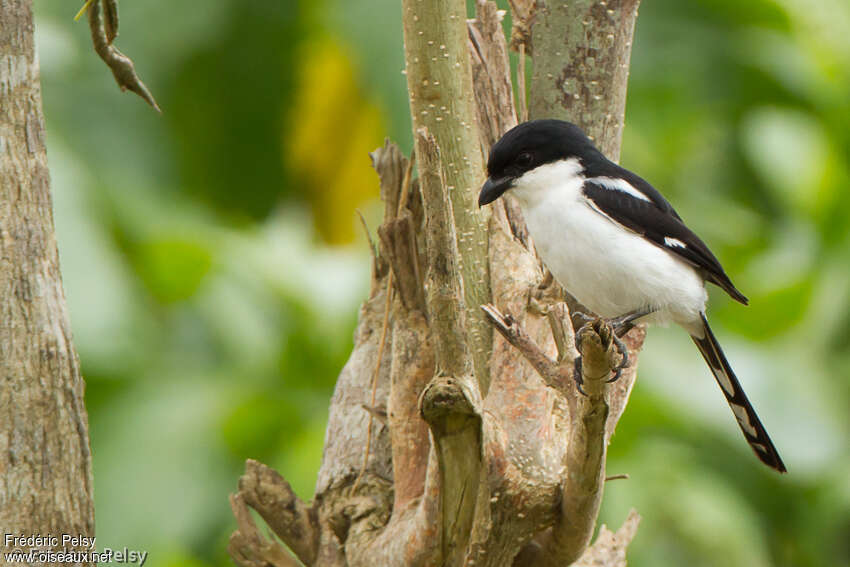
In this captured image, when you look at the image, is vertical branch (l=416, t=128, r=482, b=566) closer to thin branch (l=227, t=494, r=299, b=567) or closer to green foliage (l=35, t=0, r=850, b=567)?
thin branch (l=227, t=494, r=299, b=567)

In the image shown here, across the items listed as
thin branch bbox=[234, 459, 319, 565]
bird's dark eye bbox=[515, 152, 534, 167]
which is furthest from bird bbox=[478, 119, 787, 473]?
A: thin branch bbox=[234, 459, 319, 565]

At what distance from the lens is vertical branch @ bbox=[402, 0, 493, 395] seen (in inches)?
114

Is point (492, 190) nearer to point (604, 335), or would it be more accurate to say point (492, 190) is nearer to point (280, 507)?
point (604, 335)

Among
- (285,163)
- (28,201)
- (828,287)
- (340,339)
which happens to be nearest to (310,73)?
(285,163)

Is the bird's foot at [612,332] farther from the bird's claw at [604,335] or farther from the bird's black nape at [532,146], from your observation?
the bird's black nape at [532,146]

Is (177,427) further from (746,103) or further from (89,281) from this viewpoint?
(746,103)

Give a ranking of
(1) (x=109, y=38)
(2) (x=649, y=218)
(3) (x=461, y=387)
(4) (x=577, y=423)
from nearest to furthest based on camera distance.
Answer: (3) (x=461, y=387) < (4) (x=577, y=423) < (1) (x=109, y=38) < (2) (x=649, y=218)

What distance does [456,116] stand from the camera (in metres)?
2.99

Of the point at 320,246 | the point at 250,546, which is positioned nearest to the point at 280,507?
the point at 250,546

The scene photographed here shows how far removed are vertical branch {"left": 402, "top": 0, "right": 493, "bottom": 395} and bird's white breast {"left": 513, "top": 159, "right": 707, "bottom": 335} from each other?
0.52 feet

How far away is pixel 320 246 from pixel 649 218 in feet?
13.2

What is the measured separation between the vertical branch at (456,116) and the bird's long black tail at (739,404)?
702 millimetres

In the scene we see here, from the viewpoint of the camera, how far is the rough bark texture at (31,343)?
2381mm

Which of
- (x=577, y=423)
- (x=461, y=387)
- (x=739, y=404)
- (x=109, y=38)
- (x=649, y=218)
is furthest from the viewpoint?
(x=739, y=404)
